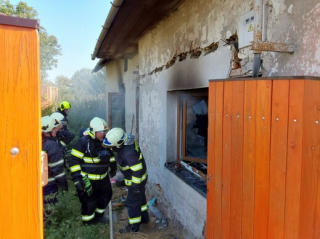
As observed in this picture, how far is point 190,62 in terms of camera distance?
384 cm

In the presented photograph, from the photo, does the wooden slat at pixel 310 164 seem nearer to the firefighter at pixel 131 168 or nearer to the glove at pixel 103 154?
the firefighter at pixel 131 168

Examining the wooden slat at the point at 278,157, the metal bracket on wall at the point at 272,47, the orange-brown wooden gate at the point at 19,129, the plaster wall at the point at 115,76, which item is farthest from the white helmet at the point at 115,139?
the plaster wall at the point at 115,76

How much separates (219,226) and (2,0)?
76.5 feet

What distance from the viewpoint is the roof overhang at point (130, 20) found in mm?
3939

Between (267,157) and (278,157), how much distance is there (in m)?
0.07

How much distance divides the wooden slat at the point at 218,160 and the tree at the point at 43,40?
19881mm

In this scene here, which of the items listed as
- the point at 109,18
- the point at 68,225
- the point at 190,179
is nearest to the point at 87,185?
the point at 68,225

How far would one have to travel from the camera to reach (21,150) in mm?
981

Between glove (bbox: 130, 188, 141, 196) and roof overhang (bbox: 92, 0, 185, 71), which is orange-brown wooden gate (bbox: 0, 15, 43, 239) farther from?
glove (bbox: 130, 188, 141, 196)

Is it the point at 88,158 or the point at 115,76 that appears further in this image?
the point at 115,76

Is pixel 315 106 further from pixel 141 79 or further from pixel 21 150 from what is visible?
pixel 141 79

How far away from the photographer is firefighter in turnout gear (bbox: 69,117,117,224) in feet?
14.6

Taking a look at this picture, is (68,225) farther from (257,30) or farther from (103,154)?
(257,30)

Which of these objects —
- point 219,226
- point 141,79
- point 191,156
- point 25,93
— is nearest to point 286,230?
point 219,226
